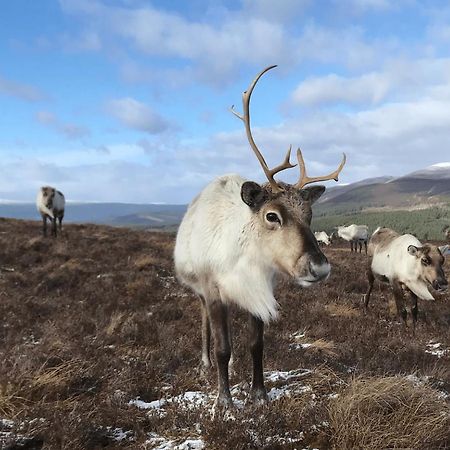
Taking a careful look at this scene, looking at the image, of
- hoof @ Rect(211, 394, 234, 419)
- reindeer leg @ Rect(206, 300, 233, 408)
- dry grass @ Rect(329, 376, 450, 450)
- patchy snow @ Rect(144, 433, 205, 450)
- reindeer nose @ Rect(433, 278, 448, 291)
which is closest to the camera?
dry grass @ Rect(329, 376, 450, 450)

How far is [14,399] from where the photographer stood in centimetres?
381

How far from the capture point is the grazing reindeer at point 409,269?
27.8 ft

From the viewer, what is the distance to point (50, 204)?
19.2m

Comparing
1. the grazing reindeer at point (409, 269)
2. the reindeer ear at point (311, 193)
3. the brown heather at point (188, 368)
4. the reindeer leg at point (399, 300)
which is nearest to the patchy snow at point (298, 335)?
the brown heather at point (188, 368)

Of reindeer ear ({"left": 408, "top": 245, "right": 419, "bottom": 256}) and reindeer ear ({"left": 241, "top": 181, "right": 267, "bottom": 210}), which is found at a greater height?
reindeer ear ({"left": 241, "top": 181, "right": 267, "bottom": 210})

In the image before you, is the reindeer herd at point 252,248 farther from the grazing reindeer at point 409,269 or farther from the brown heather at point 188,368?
the grazing reindeer at point 409,269

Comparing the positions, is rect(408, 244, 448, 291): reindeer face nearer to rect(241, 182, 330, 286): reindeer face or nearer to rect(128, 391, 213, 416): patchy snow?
rect(241, 182, 330, 286): reindeer face

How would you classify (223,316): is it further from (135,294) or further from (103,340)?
(135,294)

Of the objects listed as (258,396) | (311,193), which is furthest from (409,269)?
(258,396)

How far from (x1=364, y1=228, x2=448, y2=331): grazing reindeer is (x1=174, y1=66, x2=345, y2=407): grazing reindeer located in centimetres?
522

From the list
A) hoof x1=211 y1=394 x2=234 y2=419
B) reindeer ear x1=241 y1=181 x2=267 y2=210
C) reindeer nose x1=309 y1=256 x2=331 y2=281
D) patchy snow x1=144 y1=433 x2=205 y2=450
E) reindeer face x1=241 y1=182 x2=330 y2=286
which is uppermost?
reindeer ear x1=241 y1=181 x2=267 y2=210

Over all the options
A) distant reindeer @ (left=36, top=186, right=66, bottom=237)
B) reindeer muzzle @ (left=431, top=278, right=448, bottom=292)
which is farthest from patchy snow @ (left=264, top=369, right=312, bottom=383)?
distant reindeer @ (left=36, top=186, right=66, bottom=237)

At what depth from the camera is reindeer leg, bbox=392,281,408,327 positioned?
343 inches

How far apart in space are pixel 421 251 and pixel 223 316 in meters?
6.08
